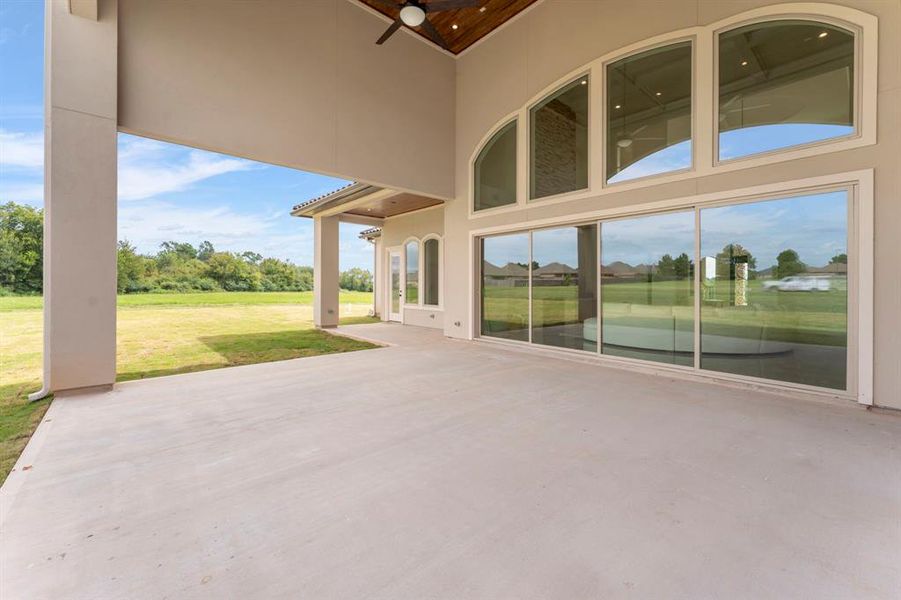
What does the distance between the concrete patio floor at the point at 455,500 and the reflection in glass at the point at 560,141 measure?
4.09 meters

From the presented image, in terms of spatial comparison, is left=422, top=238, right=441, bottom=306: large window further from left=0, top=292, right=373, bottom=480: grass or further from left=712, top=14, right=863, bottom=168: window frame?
left=712, top=14, right=863, bottom=168: window frame

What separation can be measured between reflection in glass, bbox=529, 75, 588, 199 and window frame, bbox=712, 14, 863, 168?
1815mm

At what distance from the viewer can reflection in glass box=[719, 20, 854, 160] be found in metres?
4.01

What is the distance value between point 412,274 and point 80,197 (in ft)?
26.9

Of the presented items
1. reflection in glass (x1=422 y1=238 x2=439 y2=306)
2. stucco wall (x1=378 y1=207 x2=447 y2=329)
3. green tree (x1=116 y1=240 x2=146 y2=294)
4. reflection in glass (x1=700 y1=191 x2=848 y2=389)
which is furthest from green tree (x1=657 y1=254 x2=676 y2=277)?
green tree (x1=116 y1=240 x2=146 y2=294)

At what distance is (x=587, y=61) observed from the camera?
20.1 feet

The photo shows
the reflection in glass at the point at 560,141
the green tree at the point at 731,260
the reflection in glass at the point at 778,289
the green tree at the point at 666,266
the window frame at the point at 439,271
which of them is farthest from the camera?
the window frame at the point at 439,271

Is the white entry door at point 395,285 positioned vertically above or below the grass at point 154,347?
above

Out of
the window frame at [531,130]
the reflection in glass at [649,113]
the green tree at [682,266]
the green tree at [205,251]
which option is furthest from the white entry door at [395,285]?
the green tree at [205,251]

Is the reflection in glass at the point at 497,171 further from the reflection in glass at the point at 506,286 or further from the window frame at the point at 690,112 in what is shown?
the window frame at the point at 690,112

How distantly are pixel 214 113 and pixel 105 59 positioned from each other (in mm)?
1150

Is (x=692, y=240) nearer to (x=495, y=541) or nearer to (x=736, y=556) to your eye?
(x=736, y=556)

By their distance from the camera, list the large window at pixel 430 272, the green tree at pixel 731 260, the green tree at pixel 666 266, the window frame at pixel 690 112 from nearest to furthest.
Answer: the green tree at pixel 731 260, the window frame at pixel 690 112, the green tree at pixel 666 266, the large window at pixel 430 272

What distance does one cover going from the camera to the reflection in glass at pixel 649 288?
16.5 ft
